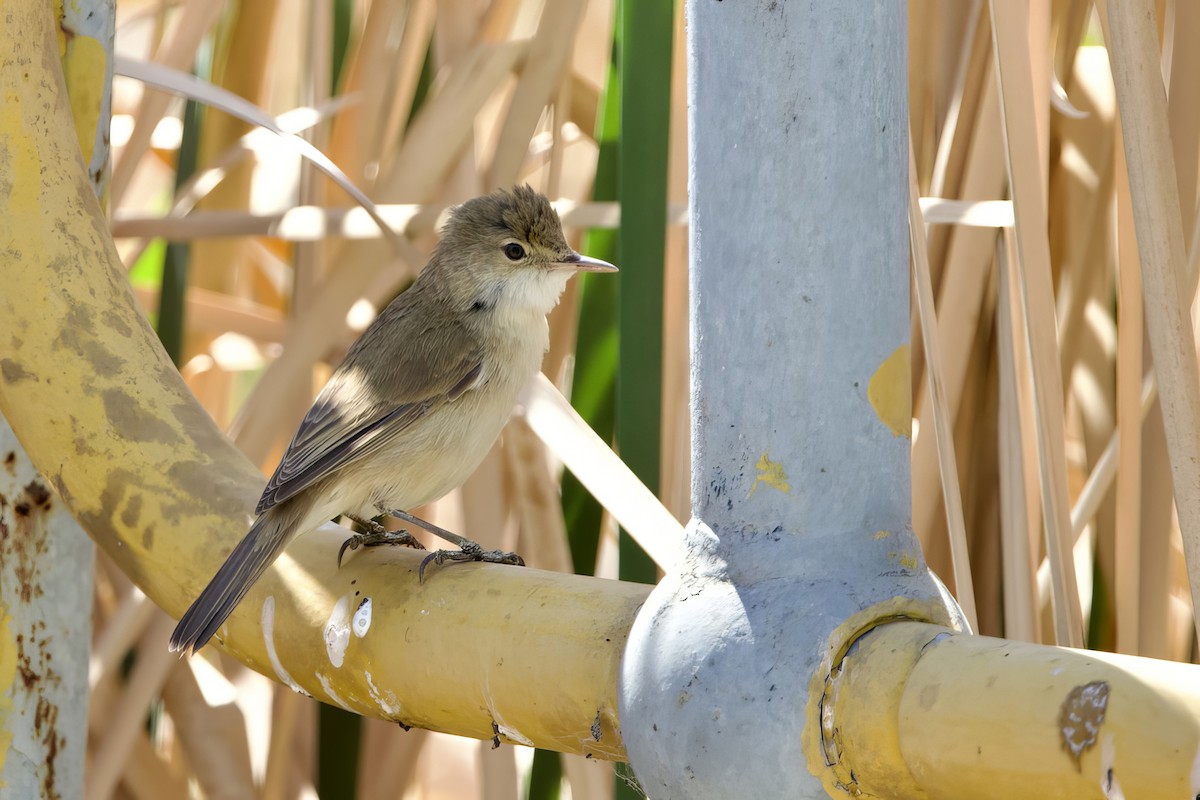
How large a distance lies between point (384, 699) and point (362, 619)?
8 centimetres

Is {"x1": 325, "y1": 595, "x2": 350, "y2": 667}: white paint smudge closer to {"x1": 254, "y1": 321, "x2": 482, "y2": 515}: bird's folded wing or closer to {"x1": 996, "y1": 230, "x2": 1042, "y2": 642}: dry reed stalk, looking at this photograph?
{"x1": 254, "y1": 321, "x2": 482, "y2": 515}: bird's folded wing

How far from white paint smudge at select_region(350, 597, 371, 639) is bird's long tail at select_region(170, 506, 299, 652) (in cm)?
13

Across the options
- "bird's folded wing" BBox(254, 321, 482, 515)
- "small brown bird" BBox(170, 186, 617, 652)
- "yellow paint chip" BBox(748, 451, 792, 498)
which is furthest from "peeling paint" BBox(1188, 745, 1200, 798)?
"bird's folded wing" BBox(254, 321, 482, 515)

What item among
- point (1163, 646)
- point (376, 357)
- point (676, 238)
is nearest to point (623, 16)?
point (676, 238)

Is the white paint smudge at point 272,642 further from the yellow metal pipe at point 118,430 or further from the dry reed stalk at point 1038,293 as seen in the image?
the dry reed stalk at point 1038,293

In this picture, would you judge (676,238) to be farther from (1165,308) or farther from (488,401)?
(1165,308)

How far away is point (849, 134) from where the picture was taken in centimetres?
91

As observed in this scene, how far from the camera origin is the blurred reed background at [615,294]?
1515 millimetres

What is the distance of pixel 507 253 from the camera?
2.16m

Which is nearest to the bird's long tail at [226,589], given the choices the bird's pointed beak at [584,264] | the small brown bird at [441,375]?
the small brown bird at [441,375]

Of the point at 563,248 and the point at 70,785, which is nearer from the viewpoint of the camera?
the point at 70,785

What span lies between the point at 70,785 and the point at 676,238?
3.70 feet

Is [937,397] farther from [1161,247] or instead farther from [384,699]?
[384,699]

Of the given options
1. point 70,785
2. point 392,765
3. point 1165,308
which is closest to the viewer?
point 1165,308
